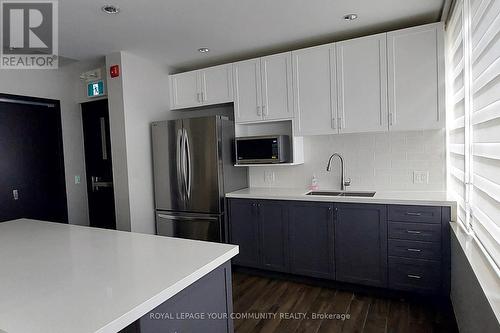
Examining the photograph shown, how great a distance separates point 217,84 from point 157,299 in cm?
287

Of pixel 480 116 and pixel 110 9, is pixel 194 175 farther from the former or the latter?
pixel 480 116

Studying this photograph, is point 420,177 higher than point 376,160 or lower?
lower

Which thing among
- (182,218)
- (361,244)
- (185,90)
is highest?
(185,90)

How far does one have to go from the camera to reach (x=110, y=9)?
2.31 metres

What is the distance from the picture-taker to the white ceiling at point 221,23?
234 centimetres

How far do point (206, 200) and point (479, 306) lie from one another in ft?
8.11

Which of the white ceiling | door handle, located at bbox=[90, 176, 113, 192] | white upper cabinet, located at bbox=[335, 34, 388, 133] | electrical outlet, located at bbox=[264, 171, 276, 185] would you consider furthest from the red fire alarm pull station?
white upper cabinet, located at bbox=[335, 34, 388, 133]

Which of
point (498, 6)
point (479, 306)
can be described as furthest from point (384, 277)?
point (498, 6)

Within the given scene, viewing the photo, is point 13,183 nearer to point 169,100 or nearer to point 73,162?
point 73,162

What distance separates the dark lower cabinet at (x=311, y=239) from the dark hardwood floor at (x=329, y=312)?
0.20m

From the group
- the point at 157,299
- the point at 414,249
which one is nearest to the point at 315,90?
the point at 414,249

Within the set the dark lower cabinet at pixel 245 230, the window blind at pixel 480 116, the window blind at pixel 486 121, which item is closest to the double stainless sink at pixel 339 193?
the dark lower cabinet at pixel 245 230

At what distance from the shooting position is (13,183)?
3318 mm

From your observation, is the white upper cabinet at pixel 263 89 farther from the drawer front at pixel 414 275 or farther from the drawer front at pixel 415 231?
the drawer front at pixel 414 275
